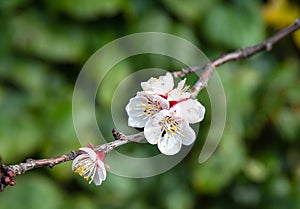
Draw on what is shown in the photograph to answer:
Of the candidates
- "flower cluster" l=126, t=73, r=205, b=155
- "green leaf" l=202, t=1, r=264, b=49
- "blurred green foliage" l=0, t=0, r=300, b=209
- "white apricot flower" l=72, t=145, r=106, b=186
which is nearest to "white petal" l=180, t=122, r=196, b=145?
"flower cluster" l=126, t=73, r=205, b=155

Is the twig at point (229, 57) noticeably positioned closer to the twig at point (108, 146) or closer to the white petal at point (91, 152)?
the twig at point (108, 146)

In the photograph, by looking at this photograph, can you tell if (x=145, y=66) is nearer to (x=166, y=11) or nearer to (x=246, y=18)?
(x=166, y=11)

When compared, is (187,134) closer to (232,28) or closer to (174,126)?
(174,126)

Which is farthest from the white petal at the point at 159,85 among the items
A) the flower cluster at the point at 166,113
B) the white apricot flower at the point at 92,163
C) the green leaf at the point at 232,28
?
the green leaf at the point at 232,28

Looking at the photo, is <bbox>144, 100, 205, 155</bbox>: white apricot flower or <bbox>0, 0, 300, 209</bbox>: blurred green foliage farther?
<bbox>0, 0, 300, 209</bbox>: blurred green foliage

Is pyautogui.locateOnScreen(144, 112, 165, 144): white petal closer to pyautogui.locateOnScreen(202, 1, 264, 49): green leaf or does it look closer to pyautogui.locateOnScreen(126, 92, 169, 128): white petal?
pyautogui.locateOnScreen(126, 92, 169, 128): white petal

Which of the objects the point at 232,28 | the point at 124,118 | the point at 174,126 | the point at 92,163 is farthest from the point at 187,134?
the point at 232,28
